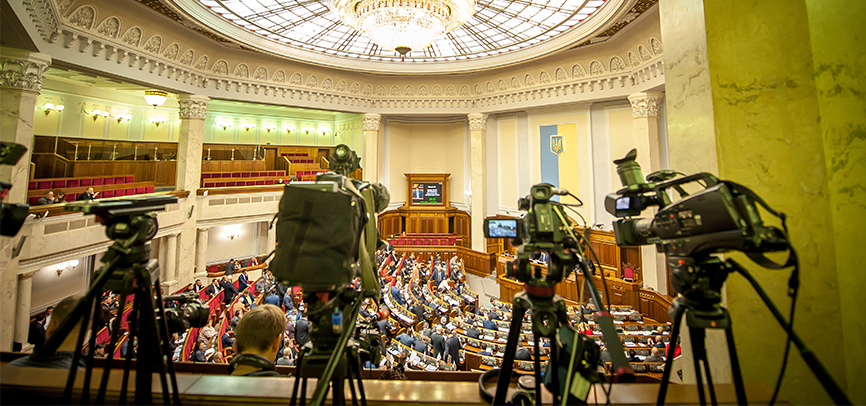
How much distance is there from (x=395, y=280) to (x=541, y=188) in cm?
869

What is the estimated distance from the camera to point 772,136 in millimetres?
2055

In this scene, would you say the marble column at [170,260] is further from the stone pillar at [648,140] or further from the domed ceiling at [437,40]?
the stone pillar at [648,140]

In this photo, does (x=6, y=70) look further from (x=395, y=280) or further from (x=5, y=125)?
(x=395, y=280)

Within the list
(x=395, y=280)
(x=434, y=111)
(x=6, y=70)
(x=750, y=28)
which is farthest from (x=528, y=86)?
(x=6, y=70)

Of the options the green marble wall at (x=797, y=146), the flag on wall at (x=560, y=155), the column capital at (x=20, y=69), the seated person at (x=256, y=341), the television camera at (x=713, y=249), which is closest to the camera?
the television camera at (x=713, y=249)

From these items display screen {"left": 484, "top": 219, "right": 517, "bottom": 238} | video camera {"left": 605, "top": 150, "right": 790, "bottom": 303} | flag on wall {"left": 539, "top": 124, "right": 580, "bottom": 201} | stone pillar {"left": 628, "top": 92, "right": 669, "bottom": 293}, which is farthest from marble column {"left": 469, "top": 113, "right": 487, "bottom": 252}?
video camera {"left": 605, "top": 150, "right": 790, "bottom": 303}

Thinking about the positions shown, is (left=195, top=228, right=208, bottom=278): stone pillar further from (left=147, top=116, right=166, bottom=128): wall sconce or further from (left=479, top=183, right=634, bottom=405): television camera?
(left=479, top=183, right=634, bottom=405): television camera

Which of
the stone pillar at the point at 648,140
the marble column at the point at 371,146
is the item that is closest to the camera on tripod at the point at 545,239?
the stone pillar at the point at 648,140

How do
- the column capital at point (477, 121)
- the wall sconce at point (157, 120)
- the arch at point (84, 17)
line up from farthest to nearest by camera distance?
the wall sconce at point (157, 120) → the column capital at point (477, 121) → the arch at point (84, 17)

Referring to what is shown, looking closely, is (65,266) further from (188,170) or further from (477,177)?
(477,177)

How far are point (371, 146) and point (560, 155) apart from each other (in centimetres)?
741

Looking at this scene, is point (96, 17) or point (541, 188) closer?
point (541, 188)

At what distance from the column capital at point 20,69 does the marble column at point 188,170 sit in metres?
3.87

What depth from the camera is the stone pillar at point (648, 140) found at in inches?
370
